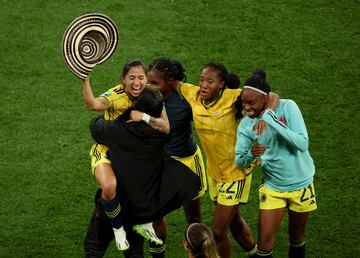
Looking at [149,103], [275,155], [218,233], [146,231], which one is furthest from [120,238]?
[275,155]

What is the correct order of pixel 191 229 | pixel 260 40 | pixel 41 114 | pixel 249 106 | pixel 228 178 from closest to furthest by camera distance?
pixel 191 229 → pixel 249 106 → pixel 228 178 → pixel 41 114 → pixel 260 40

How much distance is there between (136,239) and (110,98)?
1.25 m

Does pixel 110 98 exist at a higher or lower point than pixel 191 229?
higher

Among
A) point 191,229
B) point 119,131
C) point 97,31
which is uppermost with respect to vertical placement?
point 97,31

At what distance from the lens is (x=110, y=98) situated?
290 inches

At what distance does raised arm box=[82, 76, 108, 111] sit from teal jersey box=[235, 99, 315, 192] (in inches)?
47.5

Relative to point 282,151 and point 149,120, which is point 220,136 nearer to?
point 282,151

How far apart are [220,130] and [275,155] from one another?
566mm

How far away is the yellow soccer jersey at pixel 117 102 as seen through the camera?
7.39 m

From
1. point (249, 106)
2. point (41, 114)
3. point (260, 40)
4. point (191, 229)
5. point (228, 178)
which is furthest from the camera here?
point (260, 40)

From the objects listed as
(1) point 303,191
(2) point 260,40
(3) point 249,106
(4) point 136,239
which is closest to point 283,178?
(1) point 303,191

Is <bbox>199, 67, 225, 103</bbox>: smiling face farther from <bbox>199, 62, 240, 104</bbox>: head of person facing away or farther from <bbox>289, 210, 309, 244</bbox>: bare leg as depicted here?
<bbox>289, 210, 309, 244</bbox>: bare leg

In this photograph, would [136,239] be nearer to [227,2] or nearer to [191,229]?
[191,229]

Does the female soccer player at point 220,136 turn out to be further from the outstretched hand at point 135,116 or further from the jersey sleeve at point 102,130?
the jersey sleeve at point 102,130
